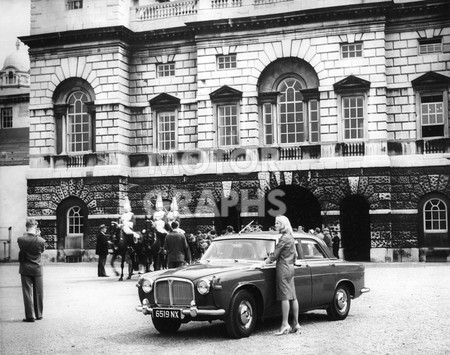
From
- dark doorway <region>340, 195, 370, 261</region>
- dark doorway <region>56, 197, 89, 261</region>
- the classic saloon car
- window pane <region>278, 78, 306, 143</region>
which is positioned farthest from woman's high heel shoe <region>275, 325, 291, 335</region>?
dark doorway <region>56, 197, 89, 261</region>

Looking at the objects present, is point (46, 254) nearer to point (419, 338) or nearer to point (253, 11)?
point (253, 11)

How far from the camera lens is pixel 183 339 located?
12391 mm

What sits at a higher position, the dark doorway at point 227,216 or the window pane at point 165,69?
the window pane at point 165,69

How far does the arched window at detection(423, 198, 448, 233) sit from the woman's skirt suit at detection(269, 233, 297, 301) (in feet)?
71.4

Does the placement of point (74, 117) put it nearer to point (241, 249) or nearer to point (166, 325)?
point (241, 249)

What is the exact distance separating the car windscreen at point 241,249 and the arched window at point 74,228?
79.4ft

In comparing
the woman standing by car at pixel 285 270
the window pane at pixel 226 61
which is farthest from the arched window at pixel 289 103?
the woman standing by car at pixel 285 270

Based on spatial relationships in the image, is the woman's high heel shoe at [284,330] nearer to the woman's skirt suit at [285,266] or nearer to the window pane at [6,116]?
the woman's skirt suit at [285,266]

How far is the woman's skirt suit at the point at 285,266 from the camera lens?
41.7 ft

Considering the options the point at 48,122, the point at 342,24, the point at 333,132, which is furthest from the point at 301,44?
the point at 48,122

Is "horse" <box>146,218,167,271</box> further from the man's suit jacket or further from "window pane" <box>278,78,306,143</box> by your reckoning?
"window pane" <box>278,78,306,143</box>

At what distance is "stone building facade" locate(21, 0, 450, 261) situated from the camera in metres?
33.4

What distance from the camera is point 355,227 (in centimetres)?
3450

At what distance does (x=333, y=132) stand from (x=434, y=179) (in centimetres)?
479
